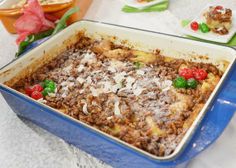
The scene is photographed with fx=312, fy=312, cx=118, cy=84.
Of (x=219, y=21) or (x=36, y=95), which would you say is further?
(x=219, y=21)

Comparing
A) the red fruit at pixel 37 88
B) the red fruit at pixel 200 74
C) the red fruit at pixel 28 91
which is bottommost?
the red fruit at pixel 28 91

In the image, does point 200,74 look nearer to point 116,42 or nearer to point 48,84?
point 116,42

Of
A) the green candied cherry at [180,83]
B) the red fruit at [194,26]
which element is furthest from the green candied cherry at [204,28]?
the green candied cherry at [180,83]

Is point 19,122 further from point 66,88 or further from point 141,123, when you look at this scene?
point 141,123

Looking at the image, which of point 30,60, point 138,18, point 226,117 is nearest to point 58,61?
point 30,60

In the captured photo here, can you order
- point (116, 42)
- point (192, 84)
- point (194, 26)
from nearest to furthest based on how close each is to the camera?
point (192, 84) → point (116, 42) → point (194, 26)

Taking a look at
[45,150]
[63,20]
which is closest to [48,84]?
[45,150]

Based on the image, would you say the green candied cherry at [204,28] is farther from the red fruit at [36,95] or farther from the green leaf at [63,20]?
the red fruit at [36,95]
